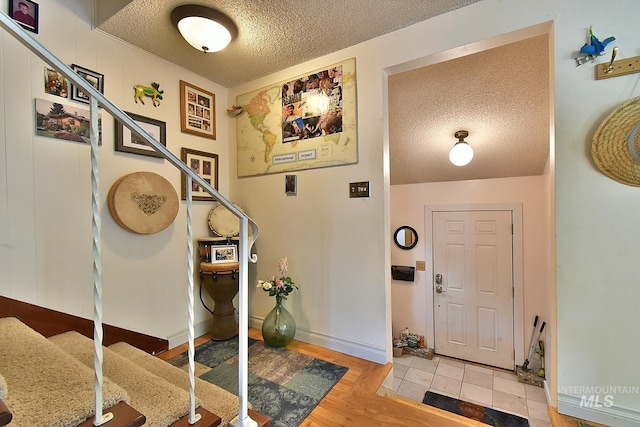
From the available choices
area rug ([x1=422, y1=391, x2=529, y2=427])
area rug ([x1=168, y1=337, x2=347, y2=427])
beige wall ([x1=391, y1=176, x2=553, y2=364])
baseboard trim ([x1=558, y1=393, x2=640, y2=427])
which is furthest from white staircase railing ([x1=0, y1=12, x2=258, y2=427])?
beige wall ([x1=391, y1=176, x2=553, y2=364])

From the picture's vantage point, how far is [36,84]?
149cm

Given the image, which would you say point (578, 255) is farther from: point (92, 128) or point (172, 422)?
point (92, 128)

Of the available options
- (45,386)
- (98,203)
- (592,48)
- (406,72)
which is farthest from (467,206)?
(45,386)

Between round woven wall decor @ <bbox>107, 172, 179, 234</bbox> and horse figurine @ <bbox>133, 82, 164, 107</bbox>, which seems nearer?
round woven wall decor @ <bbox>107, 172, 179, 234</bbox>

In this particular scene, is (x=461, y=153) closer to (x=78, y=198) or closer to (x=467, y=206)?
(x=467, y=206)

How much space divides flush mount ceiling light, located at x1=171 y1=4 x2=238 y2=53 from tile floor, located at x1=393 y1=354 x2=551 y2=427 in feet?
11.7

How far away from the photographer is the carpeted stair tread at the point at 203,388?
3.73 feet

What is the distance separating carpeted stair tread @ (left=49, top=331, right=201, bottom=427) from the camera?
94cm

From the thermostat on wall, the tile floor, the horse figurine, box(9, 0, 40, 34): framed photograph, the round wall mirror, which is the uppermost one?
box(9, 0, 40, 34): framed photograph

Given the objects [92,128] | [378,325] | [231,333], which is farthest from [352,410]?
[92,128]

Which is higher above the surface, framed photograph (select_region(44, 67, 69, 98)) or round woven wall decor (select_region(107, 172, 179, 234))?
framed photograph (select_region(44, 67, 69, 98))

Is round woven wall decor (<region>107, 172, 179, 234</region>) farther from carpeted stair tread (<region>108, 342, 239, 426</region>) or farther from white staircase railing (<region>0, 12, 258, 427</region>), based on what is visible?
white staircase railing (<region>0, 12, 258, 427</region>)

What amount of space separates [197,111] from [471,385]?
391 cm

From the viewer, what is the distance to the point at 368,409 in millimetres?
1400
